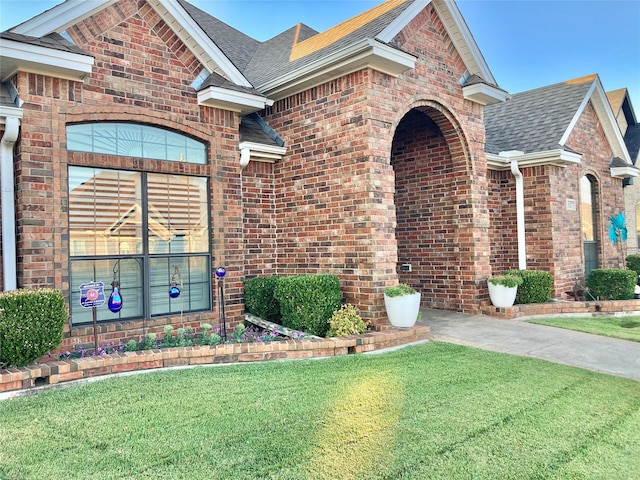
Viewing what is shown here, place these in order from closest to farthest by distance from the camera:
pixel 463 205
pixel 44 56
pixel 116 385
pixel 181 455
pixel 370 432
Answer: pixel 181 455 → pixel 370 432 → pixel 116 385 → pixel 44 56 → pixel 463 205

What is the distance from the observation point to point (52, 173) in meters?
6.32

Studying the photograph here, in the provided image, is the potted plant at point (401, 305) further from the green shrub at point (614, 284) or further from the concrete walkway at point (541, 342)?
the green shrub at point (614, 284)

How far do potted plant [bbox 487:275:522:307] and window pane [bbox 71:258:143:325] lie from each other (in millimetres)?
6720

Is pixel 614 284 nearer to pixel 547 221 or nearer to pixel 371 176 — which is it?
pixel 547 221

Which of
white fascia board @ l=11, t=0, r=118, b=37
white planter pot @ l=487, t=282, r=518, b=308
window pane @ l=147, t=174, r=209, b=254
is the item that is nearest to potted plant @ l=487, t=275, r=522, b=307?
white planter pot @ l=487, t=282, r=518, b=308

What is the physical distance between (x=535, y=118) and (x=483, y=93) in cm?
458

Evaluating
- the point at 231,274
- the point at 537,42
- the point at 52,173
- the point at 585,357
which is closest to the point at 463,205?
the point at 585,357

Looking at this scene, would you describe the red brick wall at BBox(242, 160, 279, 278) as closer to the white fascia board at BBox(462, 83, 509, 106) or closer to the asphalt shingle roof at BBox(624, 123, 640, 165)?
the white fascia board at BBox(462, 83, 509, 106)

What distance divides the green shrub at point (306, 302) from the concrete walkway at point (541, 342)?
1.90 metres

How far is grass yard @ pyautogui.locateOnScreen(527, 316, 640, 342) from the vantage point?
8336 millimetres

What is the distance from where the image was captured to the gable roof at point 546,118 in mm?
12258

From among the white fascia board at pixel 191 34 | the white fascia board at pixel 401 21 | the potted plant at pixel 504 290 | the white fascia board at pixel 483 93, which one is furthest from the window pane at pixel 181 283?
the white fascia board at pixel 483 93

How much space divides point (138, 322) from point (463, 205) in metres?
6.67

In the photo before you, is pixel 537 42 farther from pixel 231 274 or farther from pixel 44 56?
pixel 44 56
